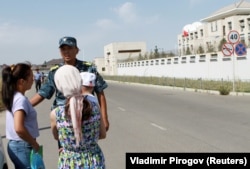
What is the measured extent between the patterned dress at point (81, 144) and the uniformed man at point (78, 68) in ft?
3.21

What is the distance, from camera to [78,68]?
14.8ft

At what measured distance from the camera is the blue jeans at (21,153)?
3922mm

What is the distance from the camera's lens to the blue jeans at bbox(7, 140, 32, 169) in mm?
3922

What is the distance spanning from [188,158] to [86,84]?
204cm

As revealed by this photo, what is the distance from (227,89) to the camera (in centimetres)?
2252

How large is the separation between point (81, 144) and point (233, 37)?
21.1 meters

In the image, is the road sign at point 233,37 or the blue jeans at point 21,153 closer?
the blue jeans at point 21,153

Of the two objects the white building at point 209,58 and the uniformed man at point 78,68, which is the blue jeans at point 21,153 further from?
the white building at point 209,58

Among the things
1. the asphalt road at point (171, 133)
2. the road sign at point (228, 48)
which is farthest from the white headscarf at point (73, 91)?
the road sign at point (228, 48)

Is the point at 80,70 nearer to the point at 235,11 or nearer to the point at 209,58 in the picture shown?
the point at 209,58

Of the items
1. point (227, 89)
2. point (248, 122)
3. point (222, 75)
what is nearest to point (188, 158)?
point (248, 122)

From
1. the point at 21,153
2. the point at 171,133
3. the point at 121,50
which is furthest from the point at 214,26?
the point at 21,153

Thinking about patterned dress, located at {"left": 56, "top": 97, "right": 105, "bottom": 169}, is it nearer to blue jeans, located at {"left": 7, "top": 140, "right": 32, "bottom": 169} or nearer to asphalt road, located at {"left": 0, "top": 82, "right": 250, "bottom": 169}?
blue jeans, located at {"left": 7, "top": 140, "right": 32, "bottom": 169}

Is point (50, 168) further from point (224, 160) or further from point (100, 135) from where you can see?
point (100, 135)
